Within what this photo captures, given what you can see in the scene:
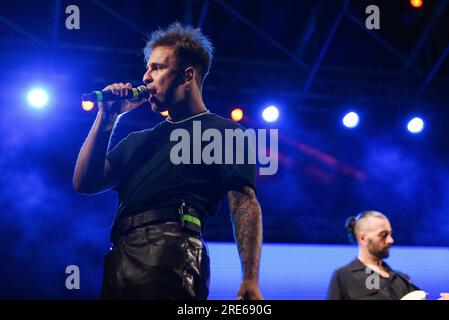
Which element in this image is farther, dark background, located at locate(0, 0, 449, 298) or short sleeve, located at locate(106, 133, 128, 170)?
dark background, located at locate(0, 0, 449, 298)

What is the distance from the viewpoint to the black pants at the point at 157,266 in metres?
1.73

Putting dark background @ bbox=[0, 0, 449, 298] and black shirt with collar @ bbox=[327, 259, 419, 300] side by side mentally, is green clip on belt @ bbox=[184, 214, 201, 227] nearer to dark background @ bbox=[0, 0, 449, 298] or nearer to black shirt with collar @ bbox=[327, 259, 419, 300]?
black shirt with collar @ bbox=[327, 259, 419, 300]

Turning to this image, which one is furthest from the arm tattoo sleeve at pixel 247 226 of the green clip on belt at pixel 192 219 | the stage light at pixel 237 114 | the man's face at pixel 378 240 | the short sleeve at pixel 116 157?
the stage light at pixel 237 114

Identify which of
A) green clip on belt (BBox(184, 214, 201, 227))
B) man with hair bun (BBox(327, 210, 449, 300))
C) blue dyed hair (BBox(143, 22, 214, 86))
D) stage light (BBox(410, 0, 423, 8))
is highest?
stage light (BBox(410, 0, 423, 8))

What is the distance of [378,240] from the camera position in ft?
11.9

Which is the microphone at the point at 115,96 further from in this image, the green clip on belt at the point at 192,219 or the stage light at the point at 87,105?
the stage light at the point at 87,105

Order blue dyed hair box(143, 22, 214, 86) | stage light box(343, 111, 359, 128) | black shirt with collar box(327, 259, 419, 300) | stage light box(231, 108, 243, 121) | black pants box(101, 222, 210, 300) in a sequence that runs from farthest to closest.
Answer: stage light box(343, 111, 359, 128) < stage light box(231, 108, 243, 121) < black shirt with collar box(327, 259, 419, 300) < blue dyed hair box(143, 22, 214, 86) < black pants box(101, 222, 210, 300)

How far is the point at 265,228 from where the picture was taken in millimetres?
5254

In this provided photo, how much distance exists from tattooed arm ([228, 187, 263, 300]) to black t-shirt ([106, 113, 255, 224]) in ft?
0.13

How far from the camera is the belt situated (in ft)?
5.98

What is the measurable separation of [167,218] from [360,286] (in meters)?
1.98

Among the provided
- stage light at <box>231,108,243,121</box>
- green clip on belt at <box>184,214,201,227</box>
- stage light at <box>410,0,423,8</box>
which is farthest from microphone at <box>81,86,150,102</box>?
stage light at <box>410,0,423,8</box>

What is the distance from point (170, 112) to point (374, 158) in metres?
3.68

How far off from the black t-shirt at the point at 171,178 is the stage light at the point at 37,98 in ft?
9.11
